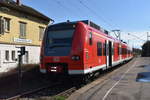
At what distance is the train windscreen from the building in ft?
27.7

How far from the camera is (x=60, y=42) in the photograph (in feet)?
39.9

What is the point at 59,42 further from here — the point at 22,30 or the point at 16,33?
the point at 22,30

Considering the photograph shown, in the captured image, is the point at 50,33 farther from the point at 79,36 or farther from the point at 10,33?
the point at 10,33

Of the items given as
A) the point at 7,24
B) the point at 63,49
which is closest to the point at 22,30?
the point at 7,24

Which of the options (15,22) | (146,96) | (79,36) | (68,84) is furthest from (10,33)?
(146,96)

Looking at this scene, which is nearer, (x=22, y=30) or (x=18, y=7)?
(x=18, y=7)

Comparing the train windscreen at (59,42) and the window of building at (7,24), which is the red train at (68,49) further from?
the window of building at (7,24)

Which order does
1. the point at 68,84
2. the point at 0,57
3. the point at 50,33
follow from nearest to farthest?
the point at 50,33 → the point at 68,84 → the point at 0,57

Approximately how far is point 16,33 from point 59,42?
39.8 feet

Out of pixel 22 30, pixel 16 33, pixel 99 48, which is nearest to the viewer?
pixel 99 48

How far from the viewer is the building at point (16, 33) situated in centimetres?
2128

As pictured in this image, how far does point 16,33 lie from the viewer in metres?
23.4

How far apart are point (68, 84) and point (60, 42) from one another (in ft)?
10.1

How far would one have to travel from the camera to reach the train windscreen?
39.1 feet
